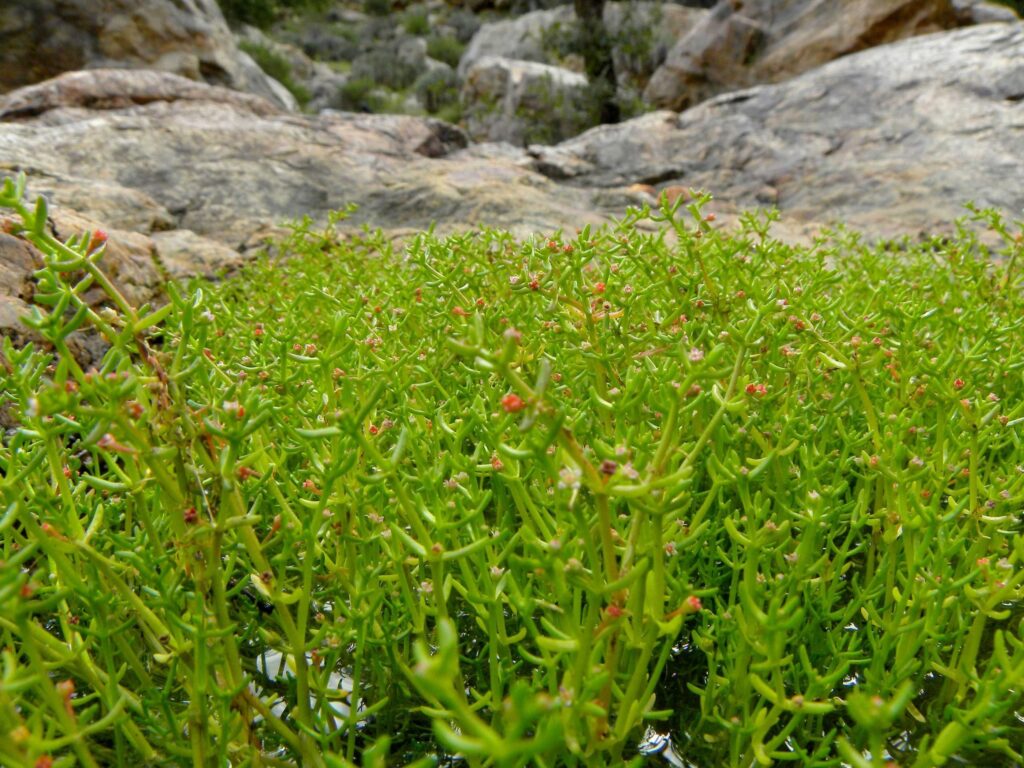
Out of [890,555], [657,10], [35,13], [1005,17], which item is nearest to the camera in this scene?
[890,555]

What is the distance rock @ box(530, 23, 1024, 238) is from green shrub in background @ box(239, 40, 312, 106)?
11279 mm

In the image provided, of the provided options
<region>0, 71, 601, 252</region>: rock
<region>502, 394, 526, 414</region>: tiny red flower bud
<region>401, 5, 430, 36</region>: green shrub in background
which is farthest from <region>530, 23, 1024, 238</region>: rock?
<region>401, 5, 430, 36</region>: green shrub in background

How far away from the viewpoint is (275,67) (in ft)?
50.7

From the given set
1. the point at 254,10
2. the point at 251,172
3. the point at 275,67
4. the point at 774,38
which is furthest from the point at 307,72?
the point at 251,172

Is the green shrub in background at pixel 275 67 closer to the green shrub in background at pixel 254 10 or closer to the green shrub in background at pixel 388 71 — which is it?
the green shrub in background at pixel 254 10

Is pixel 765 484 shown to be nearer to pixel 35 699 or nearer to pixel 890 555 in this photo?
pixel 890 555

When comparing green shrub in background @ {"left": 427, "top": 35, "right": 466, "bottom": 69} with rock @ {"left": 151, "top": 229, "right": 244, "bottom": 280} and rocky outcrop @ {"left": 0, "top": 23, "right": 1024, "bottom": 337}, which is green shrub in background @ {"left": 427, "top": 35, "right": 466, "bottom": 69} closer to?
rocky outcrop @ {"left": 0, "top": 23, "right": 1024, "bottom": 337}

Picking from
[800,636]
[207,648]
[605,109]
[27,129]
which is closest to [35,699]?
[207,648]

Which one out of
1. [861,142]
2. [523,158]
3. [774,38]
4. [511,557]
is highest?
[511,557]

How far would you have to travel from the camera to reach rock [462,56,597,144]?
30.6ft

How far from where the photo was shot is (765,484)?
4.08 feet

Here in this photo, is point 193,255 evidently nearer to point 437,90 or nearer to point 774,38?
point 774,38

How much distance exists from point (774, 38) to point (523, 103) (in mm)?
3233

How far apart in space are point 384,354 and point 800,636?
977 mm
